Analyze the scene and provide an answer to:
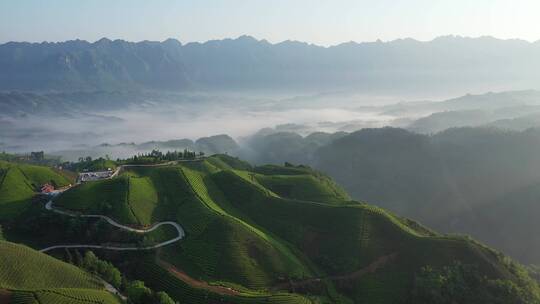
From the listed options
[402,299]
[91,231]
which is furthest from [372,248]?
[91,231]

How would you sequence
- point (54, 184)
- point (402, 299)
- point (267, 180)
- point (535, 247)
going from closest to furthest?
1. point (402, 299)
2. point (54, 184)
3. point (267, 180)
4. point (535, 247)

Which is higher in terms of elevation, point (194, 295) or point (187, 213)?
point (187, 213)

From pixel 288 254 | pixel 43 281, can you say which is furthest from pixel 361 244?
pixel 43 281

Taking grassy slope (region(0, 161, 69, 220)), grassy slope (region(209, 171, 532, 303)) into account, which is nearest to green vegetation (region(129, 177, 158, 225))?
grassy slope (region(209, 171, 532, 303))

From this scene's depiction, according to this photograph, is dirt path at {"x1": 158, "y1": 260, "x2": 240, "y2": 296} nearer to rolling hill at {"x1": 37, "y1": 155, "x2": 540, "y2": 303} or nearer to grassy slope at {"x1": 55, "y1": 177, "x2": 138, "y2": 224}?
rolling hill at {"x1": 37, "y1": 155, "x2": 540, "y2": 303}

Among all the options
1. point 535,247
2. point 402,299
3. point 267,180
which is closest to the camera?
point 402,299

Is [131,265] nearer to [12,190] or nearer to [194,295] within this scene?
[194,295]
